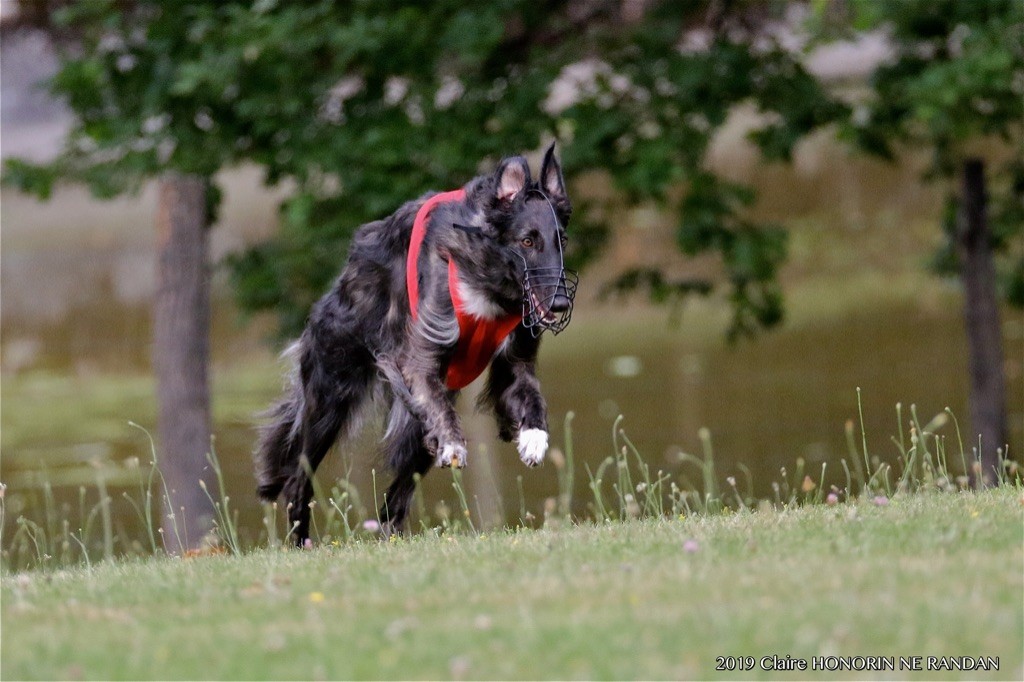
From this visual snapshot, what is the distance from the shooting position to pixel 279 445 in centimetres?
857

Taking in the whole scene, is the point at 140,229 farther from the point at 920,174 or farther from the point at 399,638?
the point at 399,638

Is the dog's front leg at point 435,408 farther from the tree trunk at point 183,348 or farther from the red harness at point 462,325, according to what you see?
the tree trunk at point 183,348

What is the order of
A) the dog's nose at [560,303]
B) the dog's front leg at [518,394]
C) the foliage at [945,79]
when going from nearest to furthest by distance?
the dog's nose at [560,303] → the dog's front leg at [518,394] → the foliage at [945,79]

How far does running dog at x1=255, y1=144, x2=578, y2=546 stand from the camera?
6.85 metres

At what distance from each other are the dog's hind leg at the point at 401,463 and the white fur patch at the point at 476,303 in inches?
42.5

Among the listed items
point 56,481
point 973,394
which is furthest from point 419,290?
point 56,481

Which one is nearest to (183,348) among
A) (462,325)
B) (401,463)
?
(401,463)

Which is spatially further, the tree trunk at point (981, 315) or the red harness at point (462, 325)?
the tree trunk at point (981, 315)

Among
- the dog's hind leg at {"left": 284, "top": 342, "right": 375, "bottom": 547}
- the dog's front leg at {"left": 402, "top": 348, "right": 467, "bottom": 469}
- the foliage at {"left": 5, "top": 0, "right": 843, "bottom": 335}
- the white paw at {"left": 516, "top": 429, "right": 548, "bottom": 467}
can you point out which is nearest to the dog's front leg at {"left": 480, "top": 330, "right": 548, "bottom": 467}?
the white paw at {"left": 516, "top": 429, "right": 548, "bottom": 467}

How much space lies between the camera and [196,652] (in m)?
4.51

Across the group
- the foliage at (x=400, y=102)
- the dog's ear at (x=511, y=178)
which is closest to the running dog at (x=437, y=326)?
the dog's ear at (x=511, y=178)

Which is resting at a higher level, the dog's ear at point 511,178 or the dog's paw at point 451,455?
the dog's ear at point 511,178

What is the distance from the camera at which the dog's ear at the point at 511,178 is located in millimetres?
6871

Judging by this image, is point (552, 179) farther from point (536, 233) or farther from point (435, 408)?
point (435, 408)
